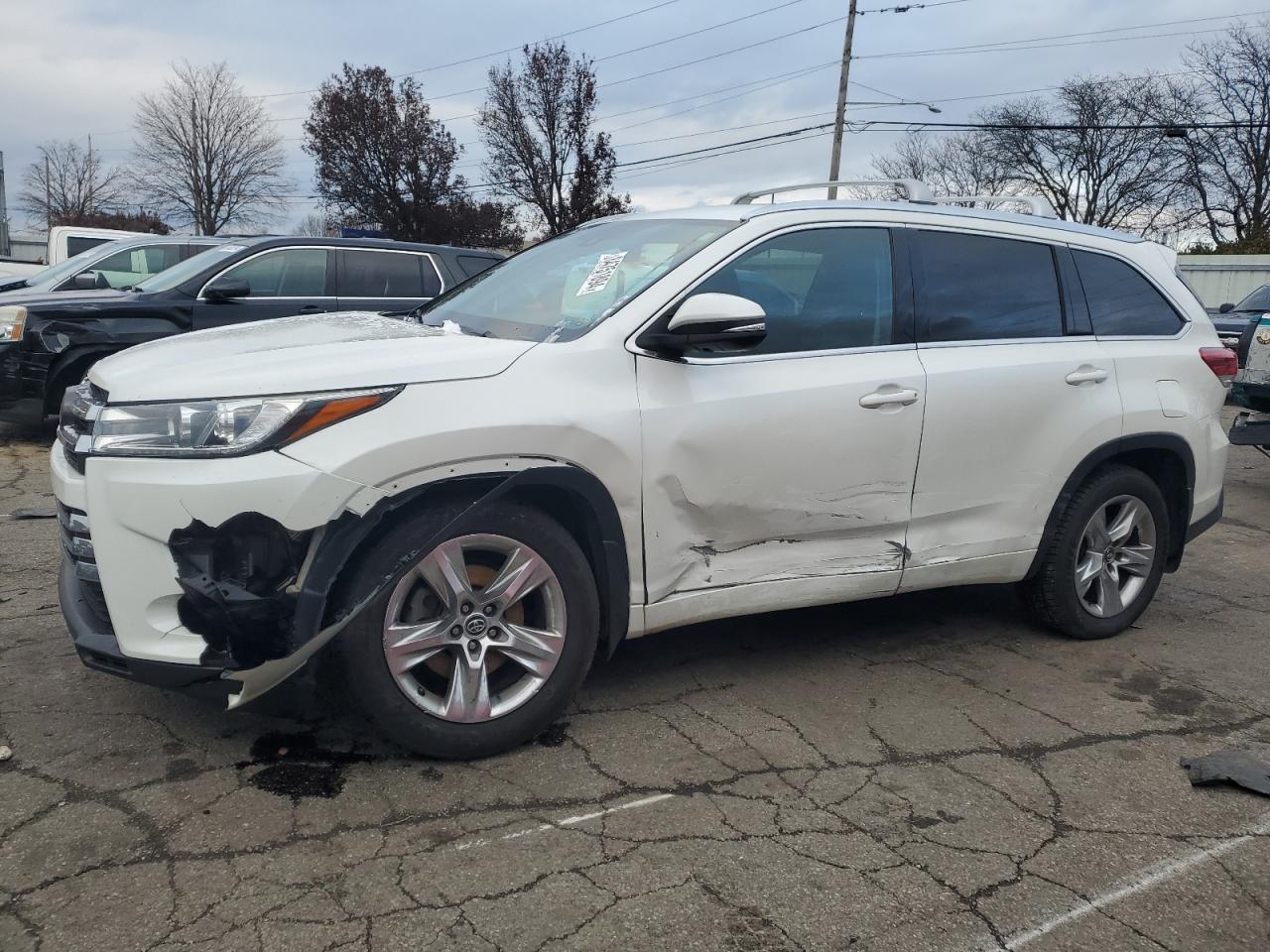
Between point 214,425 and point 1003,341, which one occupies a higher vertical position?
point 1003,341

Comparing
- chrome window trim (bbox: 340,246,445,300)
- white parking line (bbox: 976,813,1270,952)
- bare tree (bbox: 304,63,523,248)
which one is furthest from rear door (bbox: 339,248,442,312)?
bare tree (bbox: 304,63,523,248)

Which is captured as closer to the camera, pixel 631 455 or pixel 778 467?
pixel 631 455

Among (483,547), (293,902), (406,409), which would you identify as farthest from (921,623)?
(293,902)

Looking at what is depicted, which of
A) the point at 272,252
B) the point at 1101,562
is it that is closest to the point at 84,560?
the point at 1101,562

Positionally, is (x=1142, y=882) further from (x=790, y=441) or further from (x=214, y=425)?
(x=214, y=425)

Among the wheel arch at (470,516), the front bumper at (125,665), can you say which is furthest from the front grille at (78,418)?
the wheel arch at (470,516)

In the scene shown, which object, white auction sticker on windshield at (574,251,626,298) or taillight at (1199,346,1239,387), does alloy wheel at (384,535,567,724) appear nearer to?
white auction sticker on windshield at (574,251,626,298)

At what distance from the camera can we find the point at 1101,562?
4.62 meters

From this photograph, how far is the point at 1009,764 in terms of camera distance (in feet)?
11.2

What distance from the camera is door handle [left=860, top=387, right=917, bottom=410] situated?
12.3 feet

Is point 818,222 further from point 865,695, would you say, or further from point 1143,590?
point 1143,590

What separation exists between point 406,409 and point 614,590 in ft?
2.97

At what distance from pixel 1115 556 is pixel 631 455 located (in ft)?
8.45

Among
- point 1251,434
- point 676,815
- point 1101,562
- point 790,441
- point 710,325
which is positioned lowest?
point 676,815
